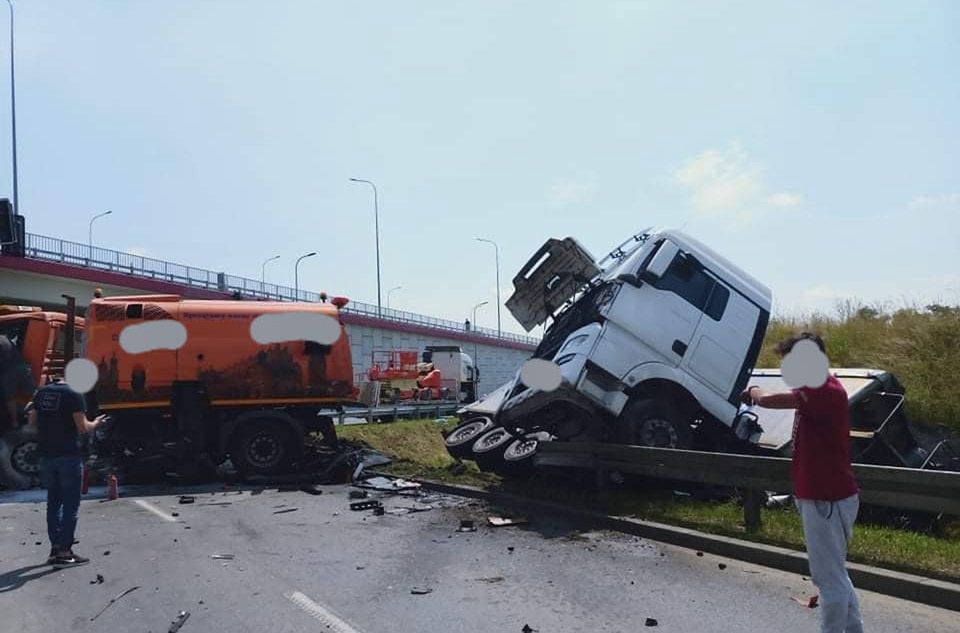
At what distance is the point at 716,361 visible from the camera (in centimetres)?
1023

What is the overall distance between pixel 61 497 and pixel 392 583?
3314 mm

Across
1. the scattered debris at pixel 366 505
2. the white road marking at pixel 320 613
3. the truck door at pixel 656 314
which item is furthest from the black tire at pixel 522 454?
the white road marking at pixel 320 613

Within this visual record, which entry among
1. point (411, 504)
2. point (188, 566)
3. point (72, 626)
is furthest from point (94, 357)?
point (72, 626)

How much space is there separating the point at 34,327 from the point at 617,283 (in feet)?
30.3

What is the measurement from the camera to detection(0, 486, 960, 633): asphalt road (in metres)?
5.42

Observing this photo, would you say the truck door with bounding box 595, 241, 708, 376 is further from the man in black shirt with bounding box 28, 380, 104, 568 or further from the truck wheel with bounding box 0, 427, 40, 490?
the truck wheel with bounding box 0, 427, 40, 490

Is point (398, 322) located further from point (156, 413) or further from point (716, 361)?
point (716, 361)

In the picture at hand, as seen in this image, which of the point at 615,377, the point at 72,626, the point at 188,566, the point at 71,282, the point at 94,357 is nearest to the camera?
the point at 72,626

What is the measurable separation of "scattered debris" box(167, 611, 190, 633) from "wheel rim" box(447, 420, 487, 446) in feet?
20.9

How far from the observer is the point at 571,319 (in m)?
10.4

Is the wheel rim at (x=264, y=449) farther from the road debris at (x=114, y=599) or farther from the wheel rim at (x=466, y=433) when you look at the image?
the road debris at (x=114, y=599)

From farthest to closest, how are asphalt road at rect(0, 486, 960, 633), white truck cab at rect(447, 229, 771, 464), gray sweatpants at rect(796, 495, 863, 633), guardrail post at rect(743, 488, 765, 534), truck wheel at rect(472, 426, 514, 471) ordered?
truck wheel at rect(472, 426, 514, 471), white truck cab at rect(447, 229, 771, 464), guardrail post at rect(743, 488, 765, 534), asphalt road at rect(0, 486, 960, 633), gray sweatpants at rect(796, 495, 863, 633)

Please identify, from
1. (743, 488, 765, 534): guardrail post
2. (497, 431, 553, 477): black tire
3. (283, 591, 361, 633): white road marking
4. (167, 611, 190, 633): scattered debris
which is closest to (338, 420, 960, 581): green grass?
(743, 488, 765, 534): guardrail post

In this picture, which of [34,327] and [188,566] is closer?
[188,566]
